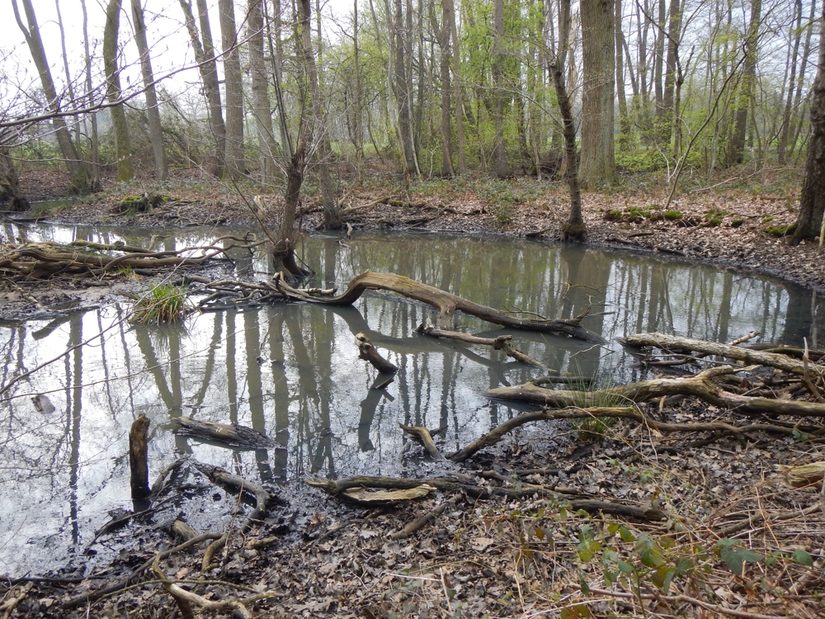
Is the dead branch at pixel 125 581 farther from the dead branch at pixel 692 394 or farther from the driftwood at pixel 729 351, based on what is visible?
the driftwood at pixel 729 351

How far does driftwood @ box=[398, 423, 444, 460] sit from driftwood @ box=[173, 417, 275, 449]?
1300mm

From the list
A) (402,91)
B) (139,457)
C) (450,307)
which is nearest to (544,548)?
(139,457)

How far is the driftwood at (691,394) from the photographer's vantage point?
4668 mm

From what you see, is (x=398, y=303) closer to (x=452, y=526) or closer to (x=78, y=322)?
(x=78, y=322)

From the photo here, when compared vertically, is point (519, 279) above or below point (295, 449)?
above

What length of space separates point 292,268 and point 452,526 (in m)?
8.74

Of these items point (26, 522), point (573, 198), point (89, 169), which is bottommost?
Answer: point (26, 522)

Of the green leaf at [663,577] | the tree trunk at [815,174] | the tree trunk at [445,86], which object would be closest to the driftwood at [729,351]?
the green leaf at [663,577]

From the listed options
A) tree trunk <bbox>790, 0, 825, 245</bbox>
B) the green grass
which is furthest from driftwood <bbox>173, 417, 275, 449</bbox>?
tree trunk <bbox>790, 0, 825, 245</bbox>

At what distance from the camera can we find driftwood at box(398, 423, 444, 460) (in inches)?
203

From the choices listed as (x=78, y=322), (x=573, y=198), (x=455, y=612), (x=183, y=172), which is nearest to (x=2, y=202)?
(x=183, y=172)

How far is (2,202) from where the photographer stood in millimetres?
21484

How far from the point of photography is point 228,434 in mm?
5488

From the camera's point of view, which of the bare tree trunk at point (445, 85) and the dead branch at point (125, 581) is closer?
the dead branch at point (125, 581)
